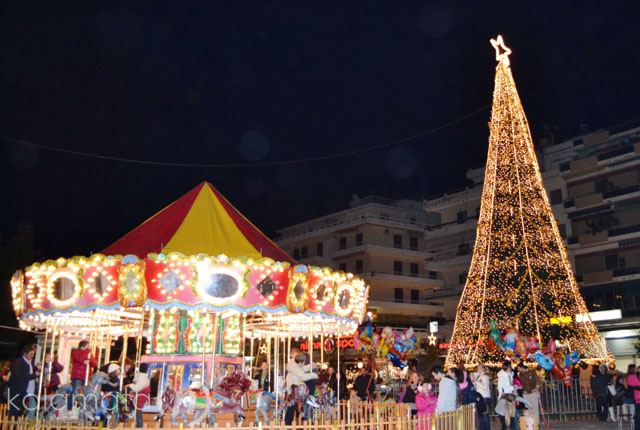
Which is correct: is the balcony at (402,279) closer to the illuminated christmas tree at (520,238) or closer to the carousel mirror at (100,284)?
the illuminated christmas tree at (520,238)

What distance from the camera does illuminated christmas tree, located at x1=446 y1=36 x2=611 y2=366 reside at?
1973 centimetres

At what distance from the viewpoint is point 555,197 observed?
1491 inches

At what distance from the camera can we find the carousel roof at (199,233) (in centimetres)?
1270

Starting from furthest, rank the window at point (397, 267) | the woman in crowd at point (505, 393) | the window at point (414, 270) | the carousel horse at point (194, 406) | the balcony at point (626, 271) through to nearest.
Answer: the window at point (414, 270)
the window at point (397, 267)
the balcony at point (626, 271)
the woman in crowd at point (505, 393)
the carousel horse at point (194, 406)

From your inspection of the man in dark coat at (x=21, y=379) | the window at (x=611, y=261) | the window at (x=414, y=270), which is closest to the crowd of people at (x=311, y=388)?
the man in dark coat at (x=21, y=379)

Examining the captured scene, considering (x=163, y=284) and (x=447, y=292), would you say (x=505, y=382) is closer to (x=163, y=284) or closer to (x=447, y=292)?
(x=163, y=284)

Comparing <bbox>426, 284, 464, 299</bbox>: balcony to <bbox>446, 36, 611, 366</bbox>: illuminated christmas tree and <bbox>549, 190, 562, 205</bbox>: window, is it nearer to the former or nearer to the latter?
<bbox>549, 190, 562, 205</bbox>: window

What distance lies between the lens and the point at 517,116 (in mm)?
19984

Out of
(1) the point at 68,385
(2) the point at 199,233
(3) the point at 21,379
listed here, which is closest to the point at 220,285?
(2) the point at 199,233

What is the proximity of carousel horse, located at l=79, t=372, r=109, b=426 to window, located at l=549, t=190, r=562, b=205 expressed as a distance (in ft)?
106

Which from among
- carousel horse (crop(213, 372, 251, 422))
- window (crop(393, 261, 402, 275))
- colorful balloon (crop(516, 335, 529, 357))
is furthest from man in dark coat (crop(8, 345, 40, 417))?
window (crop(393, 261, 402, 275))

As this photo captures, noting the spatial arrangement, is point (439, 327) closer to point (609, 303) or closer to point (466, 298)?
point (609, 303)

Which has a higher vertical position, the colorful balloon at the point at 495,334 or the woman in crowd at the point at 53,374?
the colorful balloon at the point at 495,334

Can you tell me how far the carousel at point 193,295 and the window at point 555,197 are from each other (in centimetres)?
2612
